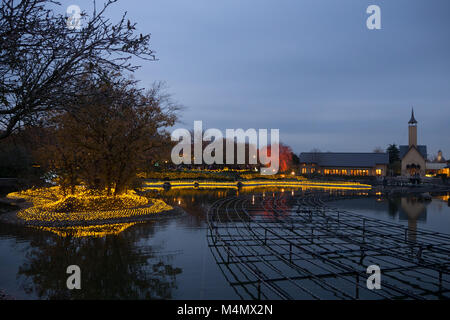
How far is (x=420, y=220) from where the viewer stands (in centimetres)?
1686

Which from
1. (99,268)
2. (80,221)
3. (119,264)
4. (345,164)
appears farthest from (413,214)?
(345,164)

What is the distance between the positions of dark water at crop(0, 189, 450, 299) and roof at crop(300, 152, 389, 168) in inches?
2002

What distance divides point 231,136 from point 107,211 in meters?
59.7

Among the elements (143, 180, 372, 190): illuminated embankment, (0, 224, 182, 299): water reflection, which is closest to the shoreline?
(0, 224, 182, 299): water reflection

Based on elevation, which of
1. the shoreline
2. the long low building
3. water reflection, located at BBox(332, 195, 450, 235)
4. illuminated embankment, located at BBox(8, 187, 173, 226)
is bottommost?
water reflection, located at BBox(332, 195, 450, 235)

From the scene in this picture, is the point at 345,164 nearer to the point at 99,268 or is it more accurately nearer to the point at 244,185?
the point at 244,185

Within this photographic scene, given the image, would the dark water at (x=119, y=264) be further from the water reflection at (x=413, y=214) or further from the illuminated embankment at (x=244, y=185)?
the illuminated embankment at (x=244, y=185)

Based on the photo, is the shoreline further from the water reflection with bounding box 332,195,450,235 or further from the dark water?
the water reflection with bounding box 332,195,450,235

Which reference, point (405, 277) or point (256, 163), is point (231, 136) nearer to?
point (256, 163)

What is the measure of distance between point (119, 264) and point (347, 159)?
6160cm

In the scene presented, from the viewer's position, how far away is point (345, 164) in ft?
209

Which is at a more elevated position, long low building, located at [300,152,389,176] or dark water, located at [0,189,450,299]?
long low building, located at [300,152,389,176]

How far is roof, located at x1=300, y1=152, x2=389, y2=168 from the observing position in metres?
61.8
